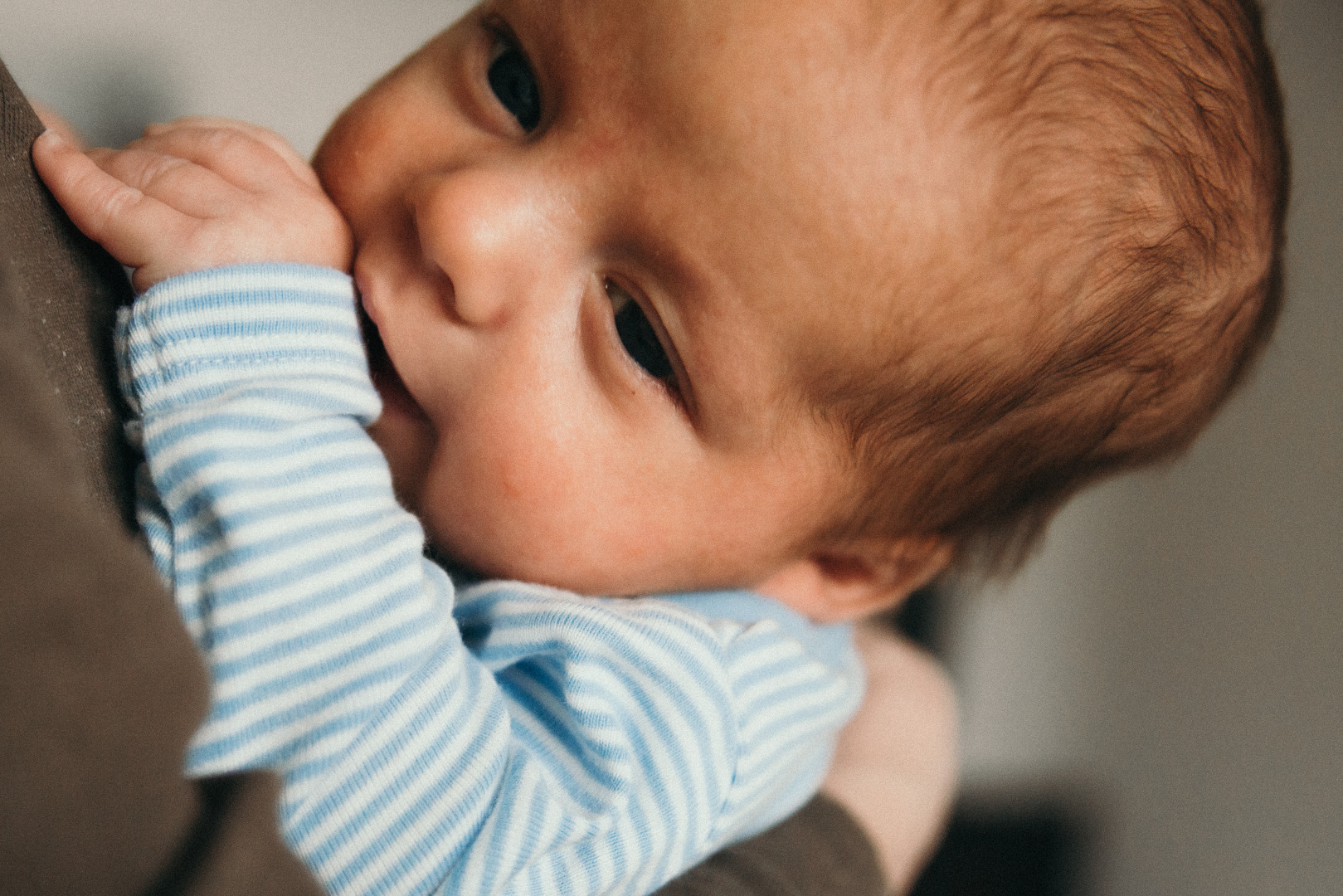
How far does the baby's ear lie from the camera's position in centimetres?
90

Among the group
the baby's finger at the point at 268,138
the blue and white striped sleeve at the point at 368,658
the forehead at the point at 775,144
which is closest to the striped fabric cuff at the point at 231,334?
the blue and white striped sleeve at the point at 368,658

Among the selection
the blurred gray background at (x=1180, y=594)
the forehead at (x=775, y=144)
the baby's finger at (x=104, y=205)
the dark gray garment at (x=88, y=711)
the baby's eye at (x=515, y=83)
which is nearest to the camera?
the dark gray garment at (x=88, y=711)

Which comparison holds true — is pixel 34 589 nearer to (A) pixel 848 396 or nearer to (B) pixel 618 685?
(B) pixel 618 685

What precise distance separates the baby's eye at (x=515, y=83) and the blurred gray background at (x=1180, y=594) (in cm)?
46

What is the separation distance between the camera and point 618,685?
70 cm

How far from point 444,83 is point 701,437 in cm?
36

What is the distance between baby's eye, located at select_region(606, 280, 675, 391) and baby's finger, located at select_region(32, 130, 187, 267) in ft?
0.95

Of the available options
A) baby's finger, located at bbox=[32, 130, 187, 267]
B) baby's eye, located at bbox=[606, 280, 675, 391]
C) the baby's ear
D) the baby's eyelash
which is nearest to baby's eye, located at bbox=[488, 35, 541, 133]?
the baby's eyelash

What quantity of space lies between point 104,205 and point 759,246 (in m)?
0.40

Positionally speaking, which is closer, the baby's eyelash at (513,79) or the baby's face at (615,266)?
the baby's face at (615,266)

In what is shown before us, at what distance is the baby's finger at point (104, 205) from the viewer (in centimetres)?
53

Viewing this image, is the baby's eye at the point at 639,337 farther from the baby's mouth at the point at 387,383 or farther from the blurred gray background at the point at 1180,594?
the blurred gray background at the point at 1180,594

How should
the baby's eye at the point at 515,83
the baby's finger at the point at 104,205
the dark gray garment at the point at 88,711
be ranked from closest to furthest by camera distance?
the dark gray garment at the point at 88,711
the baby's finger at the point at 104,205
the baby's eye at the point at 515,83

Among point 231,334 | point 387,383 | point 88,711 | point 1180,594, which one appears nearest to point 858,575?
point 387,383
